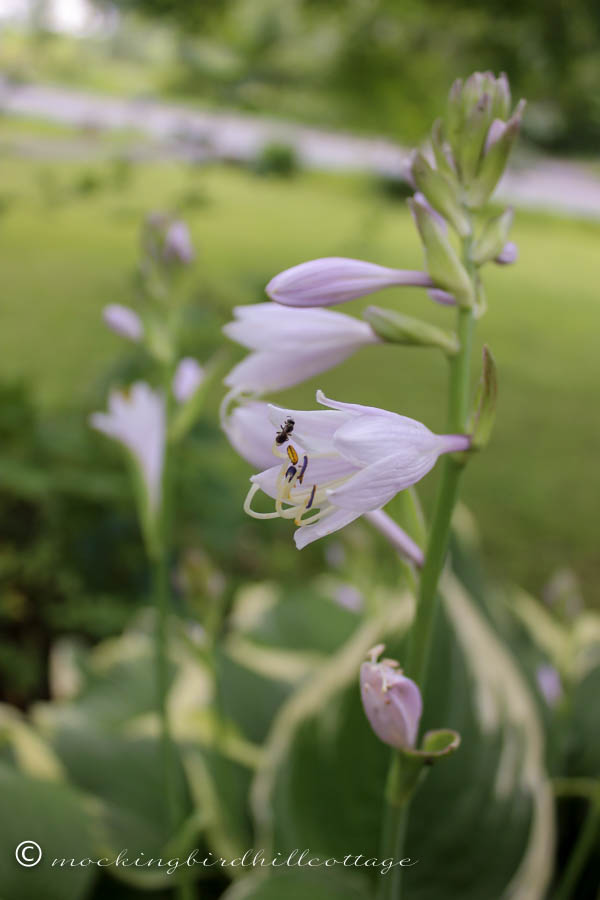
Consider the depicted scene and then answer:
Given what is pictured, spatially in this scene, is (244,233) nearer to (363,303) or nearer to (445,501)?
(363,303)

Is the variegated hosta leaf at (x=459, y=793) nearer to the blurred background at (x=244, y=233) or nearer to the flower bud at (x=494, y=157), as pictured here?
the flower bud at (x=494, y=157)

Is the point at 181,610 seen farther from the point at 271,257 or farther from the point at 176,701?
the point at 271,257

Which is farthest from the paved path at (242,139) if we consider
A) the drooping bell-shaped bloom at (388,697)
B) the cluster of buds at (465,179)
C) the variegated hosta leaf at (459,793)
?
the drooping bell-shaped bloom at (388,697)

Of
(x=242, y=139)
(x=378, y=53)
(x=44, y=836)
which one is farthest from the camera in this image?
(x=242, y=139)

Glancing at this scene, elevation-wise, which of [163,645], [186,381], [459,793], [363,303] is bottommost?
[363,303]

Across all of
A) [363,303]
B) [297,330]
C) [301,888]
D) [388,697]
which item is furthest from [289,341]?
[363,303]

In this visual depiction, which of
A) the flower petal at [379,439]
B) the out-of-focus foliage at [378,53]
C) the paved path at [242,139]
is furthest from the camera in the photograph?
the paved path at [242,139]

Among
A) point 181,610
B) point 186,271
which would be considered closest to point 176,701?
point 181,610
